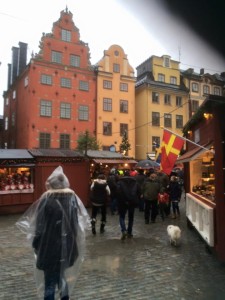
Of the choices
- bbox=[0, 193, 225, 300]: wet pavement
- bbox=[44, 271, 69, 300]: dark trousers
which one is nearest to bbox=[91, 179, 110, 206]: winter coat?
bbox=[0, 193, 225, 300]: wet pavement

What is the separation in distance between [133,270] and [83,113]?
1076 inches

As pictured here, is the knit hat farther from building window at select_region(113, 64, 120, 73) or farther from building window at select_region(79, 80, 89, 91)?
building window at select_region(113, 64, 120, 73)

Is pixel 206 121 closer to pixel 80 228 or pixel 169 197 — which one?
pixel 169 197

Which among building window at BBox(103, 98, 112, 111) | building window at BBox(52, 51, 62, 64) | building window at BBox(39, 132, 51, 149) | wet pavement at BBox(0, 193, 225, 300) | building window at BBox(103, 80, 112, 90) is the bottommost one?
wet pavement at BBox(0, 193, 225, 300)

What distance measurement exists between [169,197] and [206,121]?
4483 mm

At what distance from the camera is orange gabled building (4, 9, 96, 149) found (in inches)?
1170

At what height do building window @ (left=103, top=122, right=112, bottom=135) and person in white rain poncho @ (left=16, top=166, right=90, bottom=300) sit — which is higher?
building window @ (left=103, top=122, right=112, bottom=135)

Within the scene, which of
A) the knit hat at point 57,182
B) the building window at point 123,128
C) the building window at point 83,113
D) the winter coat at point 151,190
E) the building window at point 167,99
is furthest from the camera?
the building window at point 167,99

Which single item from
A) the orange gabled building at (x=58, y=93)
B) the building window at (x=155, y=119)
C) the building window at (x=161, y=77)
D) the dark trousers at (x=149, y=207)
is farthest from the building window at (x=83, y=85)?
the dark trousers at (x=149, y=207)

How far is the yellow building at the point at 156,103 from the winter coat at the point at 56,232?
101 feet

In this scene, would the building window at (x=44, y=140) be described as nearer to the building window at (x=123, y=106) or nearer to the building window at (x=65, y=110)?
the building window at (x=65, y=110)

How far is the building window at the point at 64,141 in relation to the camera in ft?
101

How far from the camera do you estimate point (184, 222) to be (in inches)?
429

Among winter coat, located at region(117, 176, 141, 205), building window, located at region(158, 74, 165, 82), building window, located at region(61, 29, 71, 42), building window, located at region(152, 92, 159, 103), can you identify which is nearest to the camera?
winter coat, located at region(117, 176, 141, 205)
